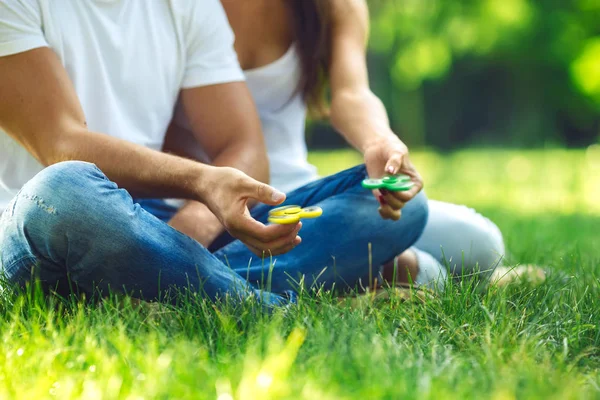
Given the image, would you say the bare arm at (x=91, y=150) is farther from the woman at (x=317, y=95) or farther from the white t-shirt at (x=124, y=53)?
the woman at (x=317, y=95)

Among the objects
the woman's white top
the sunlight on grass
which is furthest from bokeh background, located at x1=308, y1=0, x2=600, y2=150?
the woman's white top

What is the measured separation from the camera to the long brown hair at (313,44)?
8.35 feet

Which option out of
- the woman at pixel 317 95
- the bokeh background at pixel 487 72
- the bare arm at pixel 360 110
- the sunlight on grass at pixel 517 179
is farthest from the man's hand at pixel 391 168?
the bokeh background at pixel 487 72

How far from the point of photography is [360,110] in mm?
2357

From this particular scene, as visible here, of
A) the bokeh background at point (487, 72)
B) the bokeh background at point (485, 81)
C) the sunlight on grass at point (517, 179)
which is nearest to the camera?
the sunlight on grass at point (517, 179)

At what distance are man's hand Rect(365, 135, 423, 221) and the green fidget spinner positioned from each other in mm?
24

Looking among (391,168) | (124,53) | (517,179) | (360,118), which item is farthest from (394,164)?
(517,179)

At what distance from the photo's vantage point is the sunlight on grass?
4.66 meters

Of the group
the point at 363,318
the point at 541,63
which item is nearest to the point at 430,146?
the point at 541,63

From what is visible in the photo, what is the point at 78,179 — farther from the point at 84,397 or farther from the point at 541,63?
the point at 541,63

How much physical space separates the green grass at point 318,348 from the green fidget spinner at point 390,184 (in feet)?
0.93

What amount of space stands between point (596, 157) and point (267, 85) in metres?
6.14

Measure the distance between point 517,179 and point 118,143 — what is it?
4823 millimetres

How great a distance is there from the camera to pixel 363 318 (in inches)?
63.9
